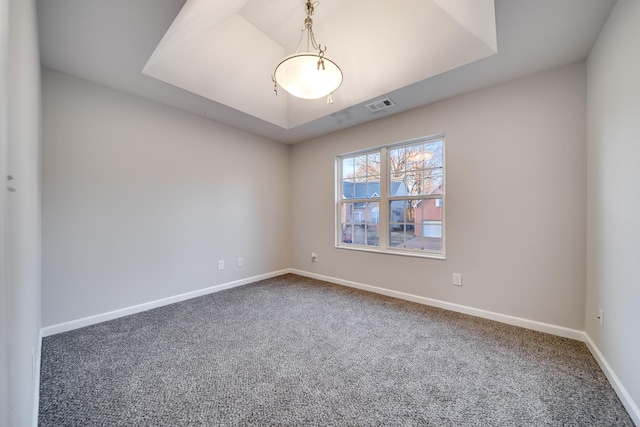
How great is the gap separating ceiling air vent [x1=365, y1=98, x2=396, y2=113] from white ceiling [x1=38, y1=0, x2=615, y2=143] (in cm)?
7

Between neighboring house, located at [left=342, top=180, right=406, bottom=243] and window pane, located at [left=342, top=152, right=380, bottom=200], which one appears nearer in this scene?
neighboring house, located at [left=342, top=180, right=406, bottom=243]

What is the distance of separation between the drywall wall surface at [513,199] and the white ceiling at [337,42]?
215 mm

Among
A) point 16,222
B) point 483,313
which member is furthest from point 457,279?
point 16,222

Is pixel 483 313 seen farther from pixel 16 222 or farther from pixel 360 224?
pixel 16 222

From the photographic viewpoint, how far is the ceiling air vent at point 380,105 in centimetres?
283

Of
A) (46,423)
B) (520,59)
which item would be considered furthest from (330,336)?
(520,59)

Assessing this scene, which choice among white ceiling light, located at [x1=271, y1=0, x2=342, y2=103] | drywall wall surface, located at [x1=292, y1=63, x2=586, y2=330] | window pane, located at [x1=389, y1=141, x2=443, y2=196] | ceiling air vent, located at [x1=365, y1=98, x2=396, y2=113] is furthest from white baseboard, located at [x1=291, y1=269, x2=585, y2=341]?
white ceiling light, located at [x1=271, y1=0, x2=342, y2=103]

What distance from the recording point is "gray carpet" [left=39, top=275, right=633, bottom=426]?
1.37 meters

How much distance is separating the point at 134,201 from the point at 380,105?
2999 millimetres

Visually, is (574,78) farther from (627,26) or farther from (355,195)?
(355,195)

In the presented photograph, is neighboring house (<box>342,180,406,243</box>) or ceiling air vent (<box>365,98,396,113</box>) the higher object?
ceiling air vent (<box>365,98,396,113</box>)

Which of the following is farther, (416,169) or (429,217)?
(416,169)

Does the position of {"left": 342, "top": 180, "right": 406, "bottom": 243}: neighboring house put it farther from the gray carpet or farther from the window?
the gray carpet

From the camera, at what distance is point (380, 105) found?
2.93 meters
